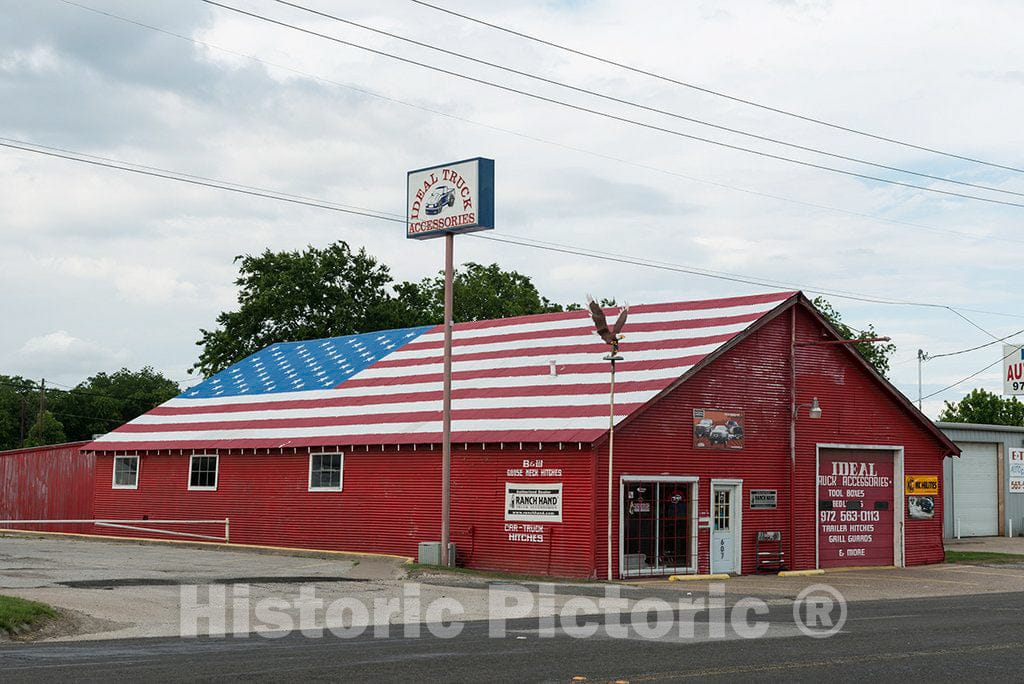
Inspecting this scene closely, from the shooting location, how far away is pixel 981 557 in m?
37.7

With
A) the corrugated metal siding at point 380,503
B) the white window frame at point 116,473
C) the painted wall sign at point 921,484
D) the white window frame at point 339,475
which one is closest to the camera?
the corrugated metal siding at point 380,503

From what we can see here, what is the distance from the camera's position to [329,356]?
4406 cm

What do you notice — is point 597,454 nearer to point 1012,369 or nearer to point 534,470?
point 534,470

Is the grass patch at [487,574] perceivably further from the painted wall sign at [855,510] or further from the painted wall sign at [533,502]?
the painted wall sign at [855,510]

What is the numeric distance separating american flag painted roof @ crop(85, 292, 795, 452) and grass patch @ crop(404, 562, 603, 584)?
10.1ft

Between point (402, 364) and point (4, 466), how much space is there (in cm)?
2013

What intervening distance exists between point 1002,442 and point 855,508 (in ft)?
54.7

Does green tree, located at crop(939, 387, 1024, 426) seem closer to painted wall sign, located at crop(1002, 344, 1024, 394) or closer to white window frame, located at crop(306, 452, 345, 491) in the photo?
painted wall sign, located at crop(1002, 344, 1024, 394)

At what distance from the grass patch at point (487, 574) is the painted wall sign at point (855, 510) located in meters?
8.81

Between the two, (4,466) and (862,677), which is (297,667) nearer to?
(862,677)

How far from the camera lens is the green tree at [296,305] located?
6644 centimetres

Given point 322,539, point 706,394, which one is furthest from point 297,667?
point 322,539

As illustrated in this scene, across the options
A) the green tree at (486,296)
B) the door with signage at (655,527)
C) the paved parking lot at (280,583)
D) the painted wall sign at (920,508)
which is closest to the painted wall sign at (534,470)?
the door with signage at (655,527)

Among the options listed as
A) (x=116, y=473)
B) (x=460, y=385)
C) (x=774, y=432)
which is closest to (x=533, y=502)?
(x=460, y=385)
